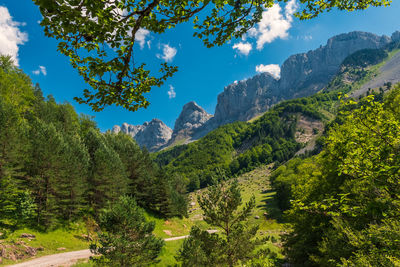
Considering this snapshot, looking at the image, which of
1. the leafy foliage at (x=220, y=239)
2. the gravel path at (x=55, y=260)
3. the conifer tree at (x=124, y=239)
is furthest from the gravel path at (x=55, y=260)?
the leafy foliage at (x=220, y=239)

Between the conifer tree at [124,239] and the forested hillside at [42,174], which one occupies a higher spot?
the forested hillside at [42,174]

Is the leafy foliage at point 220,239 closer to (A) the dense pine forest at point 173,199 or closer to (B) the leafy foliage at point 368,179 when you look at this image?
(A) the dense pine forest at point 173,199

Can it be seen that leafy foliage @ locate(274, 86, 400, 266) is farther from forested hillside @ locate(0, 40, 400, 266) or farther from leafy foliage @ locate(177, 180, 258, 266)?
leafy foliage @ locate(177, 180, 258, 266)

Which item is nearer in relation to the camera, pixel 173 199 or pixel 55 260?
pixel 55 260

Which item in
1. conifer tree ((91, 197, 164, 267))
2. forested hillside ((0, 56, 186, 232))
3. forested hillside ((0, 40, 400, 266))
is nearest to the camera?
forested hillside ((0, 40, 400, 266))

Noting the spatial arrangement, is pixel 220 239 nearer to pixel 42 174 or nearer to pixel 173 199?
pixel 42 174

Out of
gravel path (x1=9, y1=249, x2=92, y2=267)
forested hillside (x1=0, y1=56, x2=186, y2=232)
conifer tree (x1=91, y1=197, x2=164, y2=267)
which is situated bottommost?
gravel path (x1=9, y1=249, x2=92, y2=267)

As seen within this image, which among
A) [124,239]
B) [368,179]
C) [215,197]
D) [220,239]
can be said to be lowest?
[220,239]

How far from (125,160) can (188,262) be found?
33.7 m

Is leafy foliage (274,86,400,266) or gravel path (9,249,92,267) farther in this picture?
gravel path (9,249,92,267)

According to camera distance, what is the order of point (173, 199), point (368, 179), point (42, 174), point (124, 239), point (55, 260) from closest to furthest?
point (368, 179)
point (124, 239)
point (55, 260)
point (42, 174)
point (173, 199)

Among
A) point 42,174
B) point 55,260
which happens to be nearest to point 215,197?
point 55,260

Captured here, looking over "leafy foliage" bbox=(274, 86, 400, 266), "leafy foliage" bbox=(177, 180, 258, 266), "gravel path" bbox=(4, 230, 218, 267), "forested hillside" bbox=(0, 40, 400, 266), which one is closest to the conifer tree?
"forested hillside" bbox=(0, 40, 400, 266)

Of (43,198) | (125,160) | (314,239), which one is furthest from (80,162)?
(314,239)
